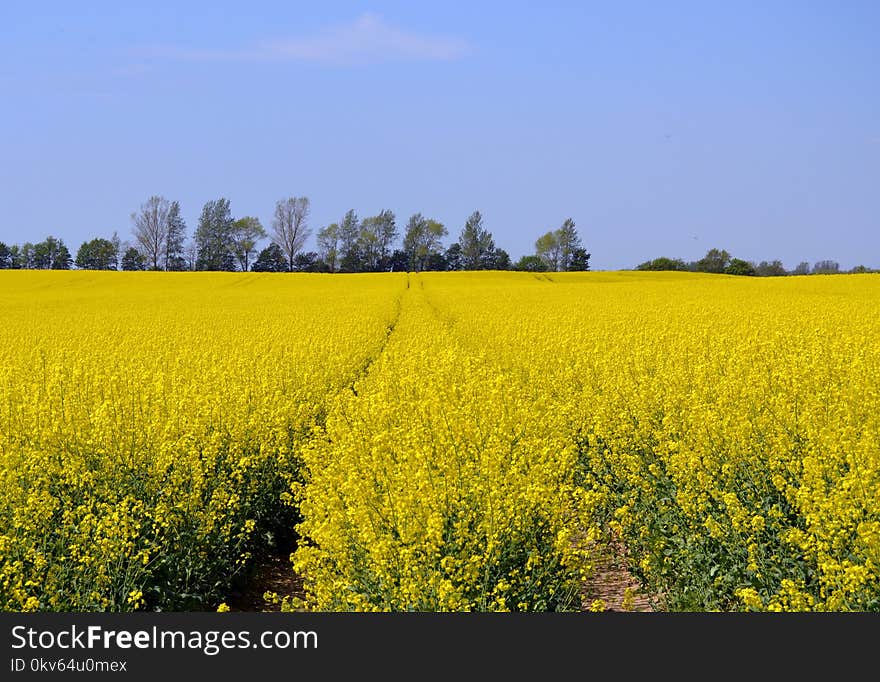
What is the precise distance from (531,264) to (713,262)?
23.2 metres

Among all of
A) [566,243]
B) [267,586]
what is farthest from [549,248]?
[267,586]

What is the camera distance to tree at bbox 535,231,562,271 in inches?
4232

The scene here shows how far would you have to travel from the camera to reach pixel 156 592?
19.1 feet

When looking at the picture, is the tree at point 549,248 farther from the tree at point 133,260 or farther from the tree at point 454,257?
the tree at point 133,260

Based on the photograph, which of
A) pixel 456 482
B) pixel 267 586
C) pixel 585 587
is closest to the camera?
pixel 456 482

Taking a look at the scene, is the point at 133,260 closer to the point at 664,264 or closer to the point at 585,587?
the point at 664,264

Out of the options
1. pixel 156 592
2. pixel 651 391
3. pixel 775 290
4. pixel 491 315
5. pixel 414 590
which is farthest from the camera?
pixel 775 290

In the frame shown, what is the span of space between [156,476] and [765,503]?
466 centimetres

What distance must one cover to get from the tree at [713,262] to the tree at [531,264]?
1952 centimetres

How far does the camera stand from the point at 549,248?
109562mm

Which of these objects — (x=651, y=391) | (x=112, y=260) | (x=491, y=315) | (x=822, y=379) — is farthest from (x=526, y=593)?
(x=112, y=260)

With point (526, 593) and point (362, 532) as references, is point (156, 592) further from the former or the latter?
point (526, 593)

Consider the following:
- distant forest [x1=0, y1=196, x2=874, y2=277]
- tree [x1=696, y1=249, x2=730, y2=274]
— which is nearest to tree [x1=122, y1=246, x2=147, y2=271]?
distant forest [x1=0, y1=196, x2=874, y2=277]

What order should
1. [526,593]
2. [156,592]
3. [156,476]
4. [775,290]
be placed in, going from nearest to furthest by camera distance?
Answer: [526,593], [156,592], [156,476], [775,290]
